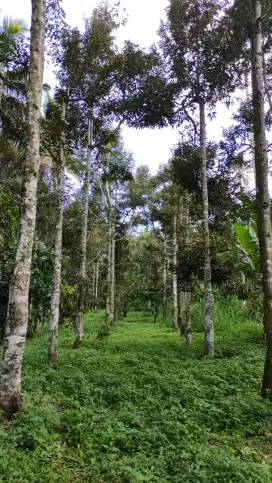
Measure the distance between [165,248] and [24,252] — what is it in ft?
59.2

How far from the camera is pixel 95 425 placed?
4.59 m

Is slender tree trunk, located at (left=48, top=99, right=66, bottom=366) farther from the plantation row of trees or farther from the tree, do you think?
the tree

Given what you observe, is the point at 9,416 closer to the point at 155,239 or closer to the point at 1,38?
the point at 1,38

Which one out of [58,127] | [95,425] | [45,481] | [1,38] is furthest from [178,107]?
[45,481]

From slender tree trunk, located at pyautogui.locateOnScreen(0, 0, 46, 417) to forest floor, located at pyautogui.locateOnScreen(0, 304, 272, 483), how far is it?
508mm

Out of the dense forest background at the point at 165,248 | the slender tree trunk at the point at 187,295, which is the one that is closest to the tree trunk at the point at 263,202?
the dense forest background at the point at 165,248

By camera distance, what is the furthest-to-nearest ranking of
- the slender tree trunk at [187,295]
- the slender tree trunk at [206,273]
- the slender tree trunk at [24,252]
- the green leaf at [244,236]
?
1. the slender tree trunk at [187,295]
2. the green leaf at [244,236]
3. the slender tree trunk at [206,273]
4. the slender tree trunk at [24,252]

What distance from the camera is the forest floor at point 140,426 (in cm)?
346

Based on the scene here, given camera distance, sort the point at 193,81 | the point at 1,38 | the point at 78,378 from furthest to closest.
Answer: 1. the point at 193,81
2. the point at 1,38
3. the point at 78,378

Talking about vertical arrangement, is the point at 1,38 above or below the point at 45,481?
above

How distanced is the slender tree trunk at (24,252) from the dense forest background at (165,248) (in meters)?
0.02

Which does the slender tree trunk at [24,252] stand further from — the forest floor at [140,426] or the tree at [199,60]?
the tree at [199,60]

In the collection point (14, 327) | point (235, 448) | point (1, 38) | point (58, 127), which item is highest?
point (1, 38)

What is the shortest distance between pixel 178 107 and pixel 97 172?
848cm
